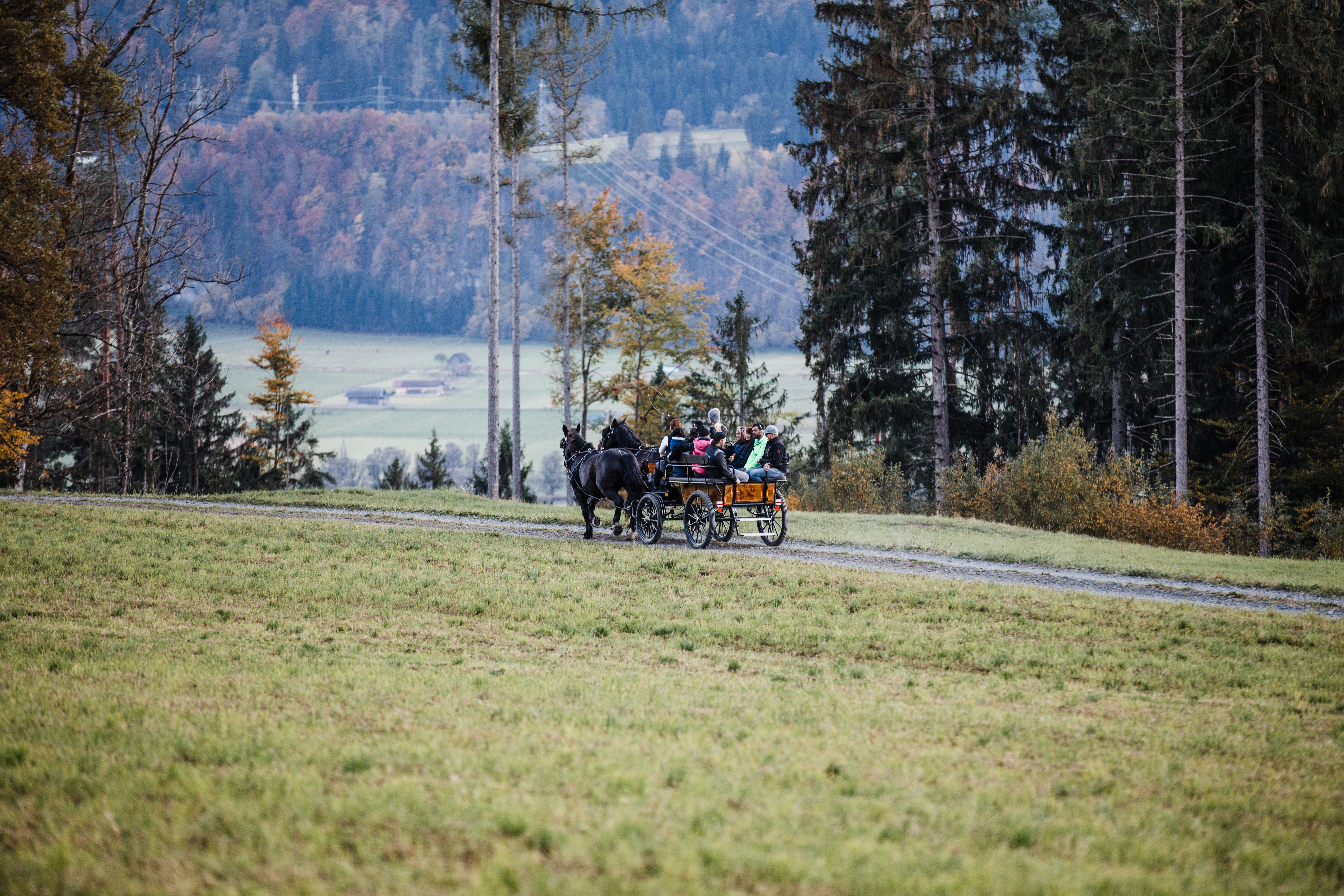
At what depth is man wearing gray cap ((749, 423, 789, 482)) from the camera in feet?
49.1

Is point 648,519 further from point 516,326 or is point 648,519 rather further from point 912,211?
point 912,211

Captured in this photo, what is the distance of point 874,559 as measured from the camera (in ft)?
46.3

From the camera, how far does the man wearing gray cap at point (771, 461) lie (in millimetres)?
14953

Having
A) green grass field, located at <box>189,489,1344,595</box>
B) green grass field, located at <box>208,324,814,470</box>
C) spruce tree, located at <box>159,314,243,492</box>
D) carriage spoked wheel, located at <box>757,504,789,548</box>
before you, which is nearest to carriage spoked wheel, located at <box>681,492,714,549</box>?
carriage spoked wheel, located at <box>757,504,789,548</box>

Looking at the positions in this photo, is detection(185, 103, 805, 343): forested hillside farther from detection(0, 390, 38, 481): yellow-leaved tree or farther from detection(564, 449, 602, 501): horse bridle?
detection(564, 449, 602, 501): horse bridle

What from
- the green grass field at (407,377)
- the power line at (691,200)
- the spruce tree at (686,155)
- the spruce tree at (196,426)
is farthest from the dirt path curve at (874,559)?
the spruce tree at (686,155)

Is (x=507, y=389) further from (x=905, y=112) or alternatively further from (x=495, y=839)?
(x=495, y=839)

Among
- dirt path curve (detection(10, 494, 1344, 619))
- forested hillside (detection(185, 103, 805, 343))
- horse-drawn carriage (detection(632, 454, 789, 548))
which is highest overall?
forested hillside (detection(185, 103, 805, 343))

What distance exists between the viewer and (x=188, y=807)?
412 cm

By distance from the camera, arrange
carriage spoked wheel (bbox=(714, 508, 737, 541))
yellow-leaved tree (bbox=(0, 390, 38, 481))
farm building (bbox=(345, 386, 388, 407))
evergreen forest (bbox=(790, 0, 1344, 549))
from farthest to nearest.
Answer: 1. farm building (bbox=(345, 386, 388, 407))
2. evergreen forest (bbox=(790, 0, 1344, 549))
3. yellow-leaved tree (bbox=(0, 390, 38, 481))
4. carriage spoked wheel (bbox=(714, 508, 737, 541))

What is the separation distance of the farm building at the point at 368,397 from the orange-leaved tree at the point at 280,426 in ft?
251

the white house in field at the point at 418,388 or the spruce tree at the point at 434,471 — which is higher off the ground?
the white house in field at the point at 418,388

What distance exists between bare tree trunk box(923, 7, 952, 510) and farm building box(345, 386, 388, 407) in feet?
357

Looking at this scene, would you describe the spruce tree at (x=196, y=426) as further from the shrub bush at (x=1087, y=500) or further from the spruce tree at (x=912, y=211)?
the shrub bush at (x=1087, y=500)
